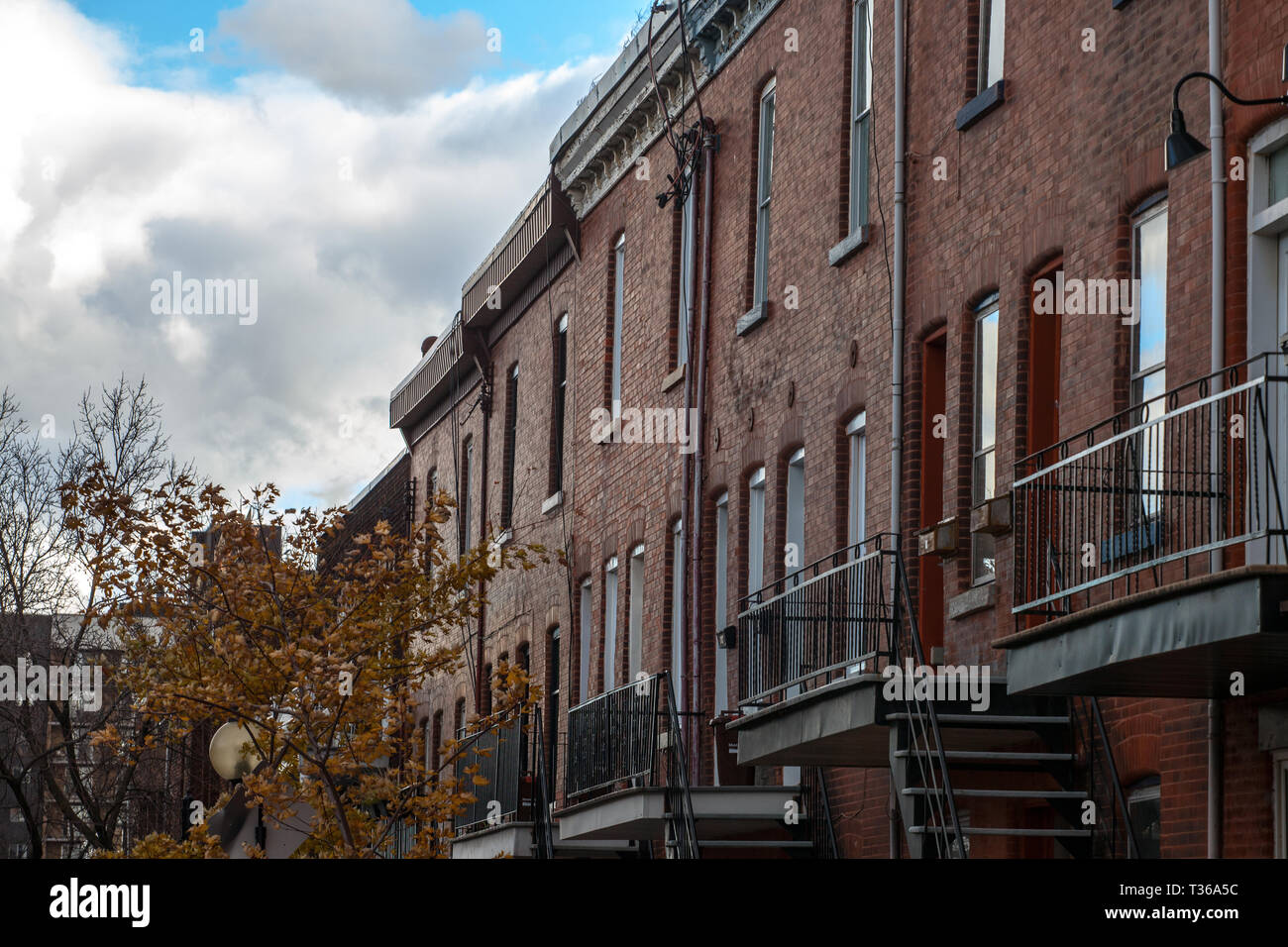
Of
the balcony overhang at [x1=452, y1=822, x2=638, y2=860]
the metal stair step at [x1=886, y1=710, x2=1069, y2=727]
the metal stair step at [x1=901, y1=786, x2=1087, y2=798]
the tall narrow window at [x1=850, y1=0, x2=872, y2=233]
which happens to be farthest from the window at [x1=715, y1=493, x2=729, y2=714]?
the metal stair step at [x1=901, y1=786, x2=1087, y2=798]

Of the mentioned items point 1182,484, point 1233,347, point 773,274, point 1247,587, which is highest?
point 773,274

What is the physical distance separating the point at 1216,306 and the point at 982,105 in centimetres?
429

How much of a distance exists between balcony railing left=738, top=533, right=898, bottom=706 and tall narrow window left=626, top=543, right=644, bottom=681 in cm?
635

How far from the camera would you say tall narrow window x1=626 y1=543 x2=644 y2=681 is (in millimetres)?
24003

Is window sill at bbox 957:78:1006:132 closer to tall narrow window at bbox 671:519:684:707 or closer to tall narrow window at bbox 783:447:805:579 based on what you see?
tall narrow window at bbox 783:447:805:579

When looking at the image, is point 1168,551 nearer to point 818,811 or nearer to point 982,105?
point 982,105

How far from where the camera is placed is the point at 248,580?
734 inches

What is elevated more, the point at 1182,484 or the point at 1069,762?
the point at 1182,484

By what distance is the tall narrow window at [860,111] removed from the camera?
18.3 m

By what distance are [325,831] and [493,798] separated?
7388 mm

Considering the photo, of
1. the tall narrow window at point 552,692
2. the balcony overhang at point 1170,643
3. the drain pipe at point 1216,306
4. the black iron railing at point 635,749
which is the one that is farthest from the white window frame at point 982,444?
the tall narrow window at point 552,692

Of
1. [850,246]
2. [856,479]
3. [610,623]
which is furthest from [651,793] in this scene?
[610,623]
